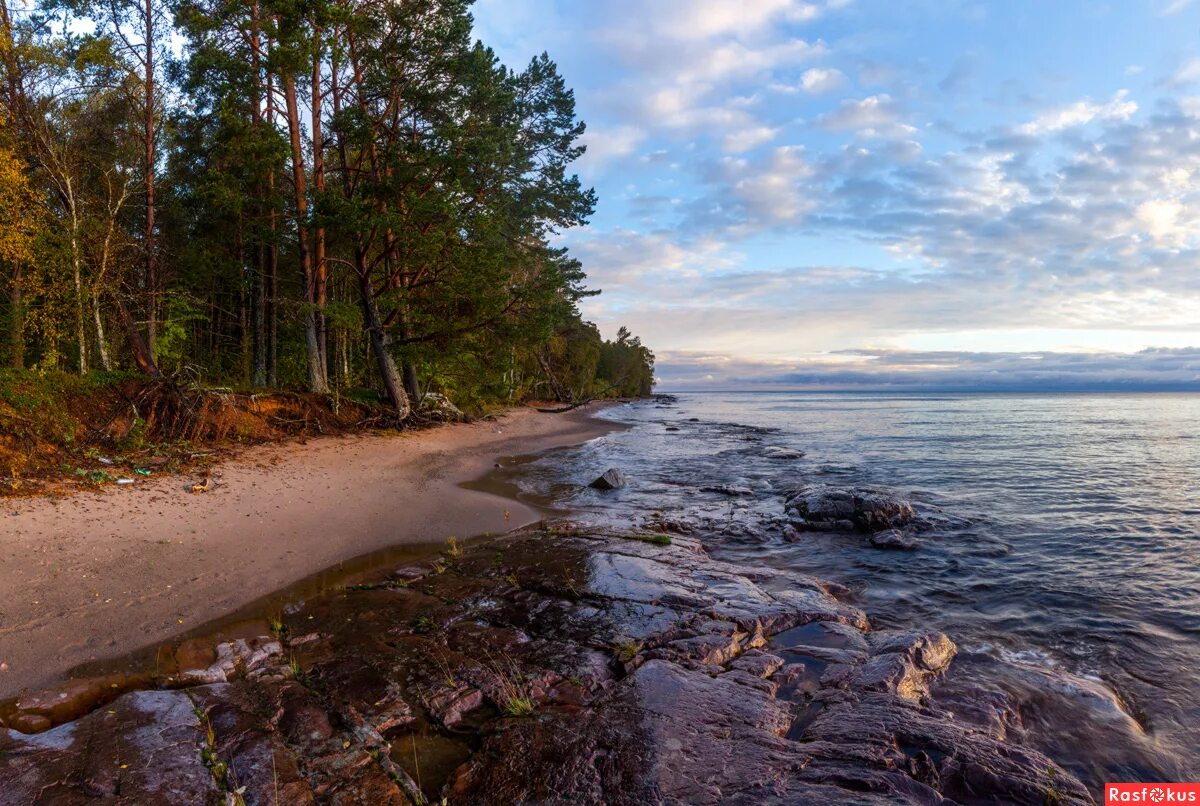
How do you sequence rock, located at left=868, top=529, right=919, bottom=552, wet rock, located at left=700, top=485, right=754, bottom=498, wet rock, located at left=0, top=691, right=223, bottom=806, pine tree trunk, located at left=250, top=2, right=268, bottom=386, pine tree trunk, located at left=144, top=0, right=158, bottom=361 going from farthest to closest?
pine tree trunk, located at left=250, top=2, right=268, bottom=386 → pine tree trunk, located at left=144, top=0, right=158, bottom=361 → wet rock, located at left=700, top=485, right=754, bottom=498 → rock, located at left=868, top=529, right=919, bottom=552 → wet rock, located at left=0, top=691, right=223, bottom=806

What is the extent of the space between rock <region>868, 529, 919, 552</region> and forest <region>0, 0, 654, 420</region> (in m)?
13.9

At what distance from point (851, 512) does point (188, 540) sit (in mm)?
13055

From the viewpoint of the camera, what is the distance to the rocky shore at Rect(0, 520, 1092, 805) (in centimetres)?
392

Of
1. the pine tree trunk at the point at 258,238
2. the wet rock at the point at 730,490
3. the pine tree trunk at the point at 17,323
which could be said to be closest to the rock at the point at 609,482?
the wet rock at the point at 730,490

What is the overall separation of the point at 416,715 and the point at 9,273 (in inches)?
1107

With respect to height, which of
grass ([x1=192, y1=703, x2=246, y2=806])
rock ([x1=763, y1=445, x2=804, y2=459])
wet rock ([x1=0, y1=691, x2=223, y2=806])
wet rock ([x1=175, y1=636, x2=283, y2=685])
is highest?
wet rock ([x1=0, y1=691, x2=223, y2=806])

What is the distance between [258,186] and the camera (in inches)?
868

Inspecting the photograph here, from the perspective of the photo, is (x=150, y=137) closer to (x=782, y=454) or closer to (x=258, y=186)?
(x=258, y=186)

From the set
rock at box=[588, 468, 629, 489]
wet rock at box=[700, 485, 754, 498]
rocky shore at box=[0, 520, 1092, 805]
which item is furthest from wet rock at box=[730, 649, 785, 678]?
wet rock at box=[700, 485, 754, 498]

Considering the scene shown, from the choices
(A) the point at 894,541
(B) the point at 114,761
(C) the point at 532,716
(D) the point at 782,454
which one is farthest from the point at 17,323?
(D) the point at 782,454

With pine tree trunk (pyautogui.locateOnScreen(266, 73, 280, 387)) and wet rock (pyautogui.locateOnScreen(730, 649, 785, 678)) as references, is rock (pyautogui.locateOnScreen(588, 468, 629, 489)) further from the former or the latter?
pine tree trunk (pyautogui.locateOnScreen(266, 73, 280, 387))

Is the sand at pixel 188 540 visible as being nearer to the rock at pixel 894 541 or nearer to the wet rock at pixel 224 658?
the wet rock at pixel 224 658

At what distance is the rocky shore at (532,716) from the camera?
3.92 metres

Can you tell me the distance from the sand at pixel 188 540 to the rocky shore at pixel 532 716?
3.22 feet
